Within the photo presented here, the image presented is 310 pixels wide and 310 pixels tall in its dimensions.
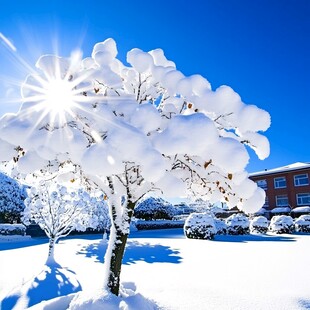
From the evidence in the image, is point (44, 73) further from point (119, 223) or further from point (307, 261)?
point (307, 261)

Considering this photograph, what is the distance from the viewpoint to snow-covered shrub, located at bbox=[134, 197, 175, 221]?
1793 inches

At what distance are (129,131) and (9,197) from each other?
30419 millimetres

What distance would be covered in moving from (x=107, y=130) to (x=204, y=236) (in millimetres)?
19794

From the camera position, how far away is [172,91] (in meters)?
Answer: 4.23

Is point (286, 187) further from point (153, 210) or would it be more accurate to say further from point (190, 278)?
point (190, 278)

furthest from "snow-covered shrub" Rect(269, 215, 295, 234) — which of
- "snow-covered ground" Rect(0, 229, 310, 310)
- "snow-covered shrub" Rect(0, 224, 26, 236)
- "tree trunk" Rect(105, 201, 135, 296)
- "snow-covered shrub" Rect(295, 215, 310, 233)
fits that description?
"tree trunk" Rect(105, 201, 135, 296)

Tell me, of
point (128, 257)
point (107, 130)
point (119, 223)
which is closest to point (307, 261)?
point (128, 257)

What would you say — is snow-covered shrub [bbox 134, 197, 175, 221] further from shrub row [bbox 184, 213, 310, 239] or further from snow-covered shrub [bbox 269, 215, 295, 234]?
snow-covered shrub [bbox 269, 215, 295, 234]

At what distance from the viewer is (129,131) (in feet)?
10.2

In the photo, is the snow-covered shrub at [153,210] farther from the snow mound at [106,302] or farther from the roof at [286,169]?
the snow mound at [106,302]

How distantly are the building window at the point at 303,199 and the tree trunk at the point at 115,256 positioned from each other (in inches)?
1696

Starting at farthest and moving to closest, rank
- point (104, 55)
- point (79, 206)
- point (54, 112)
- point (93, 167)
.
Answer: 1. point (79, 206)
2. point (104, 55)
3. point (54, 112)
4. point (93, 167)

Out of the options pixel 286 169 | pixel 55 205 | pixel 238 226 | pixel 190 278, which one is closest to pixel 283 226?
pixel 238 226

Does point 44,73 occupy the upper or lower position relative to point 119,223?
upper
